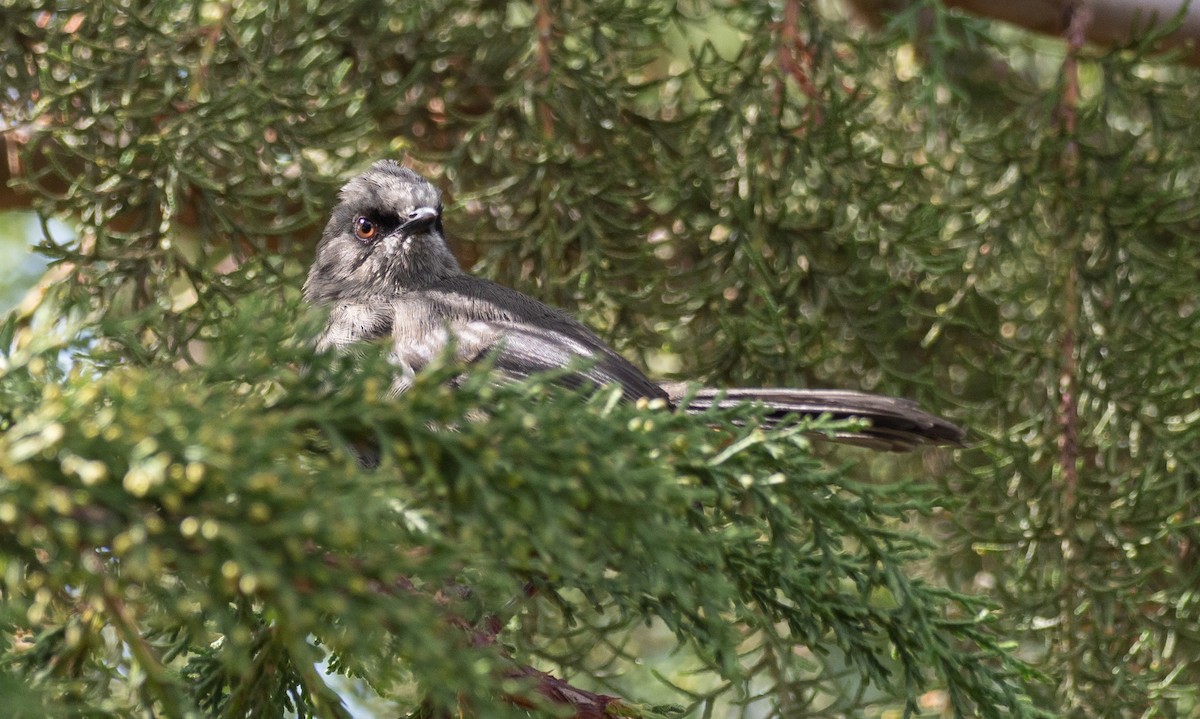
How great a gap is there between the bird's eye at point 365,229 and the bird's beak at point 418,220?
0.59ft

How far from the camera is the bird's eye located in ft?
12.5

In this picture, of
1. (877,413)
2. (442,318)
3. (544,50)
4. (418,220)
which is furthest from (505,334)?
(877,413)

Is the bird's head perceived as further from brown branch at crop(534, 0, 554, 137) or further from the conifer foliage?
brown branch at crop(534, 0, 554, 137)

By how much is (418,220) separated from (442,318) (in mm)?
440

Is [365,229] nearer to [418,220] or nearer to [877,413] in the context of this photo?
[418,220]

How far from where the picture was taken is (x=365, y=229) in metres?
3.81

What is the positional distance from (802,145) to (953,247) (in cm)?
67

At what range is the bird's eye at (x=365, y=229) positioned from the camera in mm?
3801

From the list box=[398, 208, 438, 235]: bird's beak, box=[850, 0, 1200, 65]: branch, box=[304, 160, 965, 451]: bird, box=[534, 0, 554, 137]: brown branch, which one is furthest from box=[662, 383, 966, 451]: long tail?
box=[850, 0, 1200, 65]: branch

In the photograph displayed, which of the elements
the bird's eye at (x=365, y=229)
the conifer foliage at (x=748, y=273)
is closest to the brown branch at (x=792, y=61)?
the conifer foliage at (x=748, y=273)

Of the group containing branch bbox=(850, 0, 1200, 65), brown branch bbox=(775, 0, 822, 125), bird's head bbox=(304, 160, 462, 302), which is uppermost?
brown branch bbox=(775, 0, 822, 125)

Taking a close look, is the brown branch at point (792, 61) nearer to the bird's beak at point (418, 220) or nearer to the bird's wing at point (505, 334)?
the bird's wing at point (505, 334)

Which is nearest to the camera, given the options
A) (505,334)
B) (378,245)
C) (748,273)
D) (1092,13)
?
(505,334)

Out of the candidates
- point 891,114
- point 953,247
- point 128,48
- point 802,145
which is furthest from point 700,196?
point 128,48
